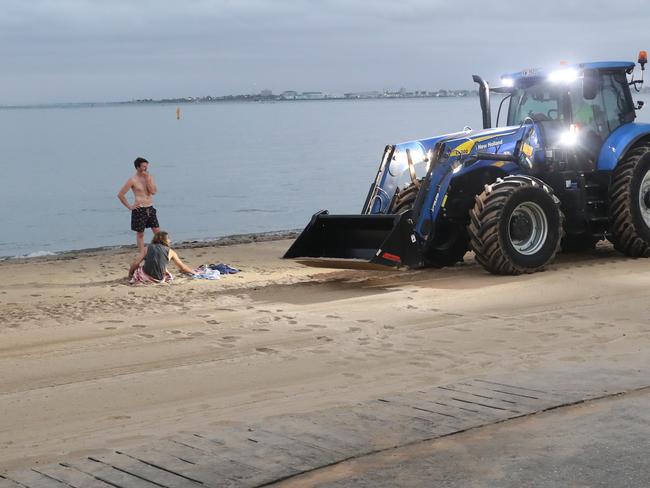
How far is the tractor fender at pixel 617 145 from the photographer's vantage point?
14227 mm

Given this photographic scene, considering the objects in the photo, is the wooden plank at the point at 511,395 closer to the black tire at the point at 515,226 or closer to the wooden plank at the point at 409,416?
the wooden plank at the point at 409,416

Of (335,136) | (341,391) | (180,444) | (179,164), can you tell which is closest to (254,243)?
(341,391)

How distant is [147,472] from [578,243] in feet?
33.1

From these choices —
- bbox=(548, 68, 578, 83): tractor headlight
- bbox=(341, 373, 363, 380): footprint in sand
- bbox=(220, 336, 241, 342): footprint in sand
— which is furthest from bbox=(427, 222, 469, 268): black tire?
bbox=(341, 373, 363, 380): footprint in sand

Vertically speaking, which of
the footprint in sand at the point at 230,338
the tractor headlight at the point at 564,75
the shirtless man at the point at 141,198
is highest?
the tractor headlight at the point at 564,75

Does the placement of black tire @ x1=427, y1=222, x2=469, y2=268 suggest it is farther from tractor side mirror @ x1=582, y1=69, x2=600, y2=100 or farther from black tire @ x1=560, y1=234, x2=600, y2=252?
tractor side mirror @ x1=582, y1=69, x2=600, y2=100

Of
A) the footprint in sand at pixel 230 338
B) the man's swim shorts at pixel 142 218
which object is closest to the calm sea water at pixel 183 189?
the man's swim shorts at pixel 142 218

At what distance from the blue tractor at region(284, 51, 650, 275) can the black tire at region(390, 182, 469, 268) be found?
1cm

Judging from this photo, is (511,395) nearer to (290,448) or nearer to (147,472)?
(290,448)

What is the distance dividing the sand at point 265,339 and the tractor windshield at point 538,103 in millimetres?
1840

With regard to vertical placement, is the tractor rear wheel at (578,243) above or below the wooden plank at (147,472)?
above

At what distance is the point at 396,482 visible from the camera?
19.0 ft

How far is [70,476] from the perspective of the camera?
595 cm

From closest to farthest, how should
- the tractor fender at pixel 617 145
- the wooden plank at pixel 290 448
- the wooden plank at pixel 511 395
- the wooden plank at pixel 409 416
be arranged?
the wooden plank at pixel 290 448 < the wooden plank at pixel 409 416 < the wooden plank at pixel 511 395 < the tractor fender at pixel 617 145
